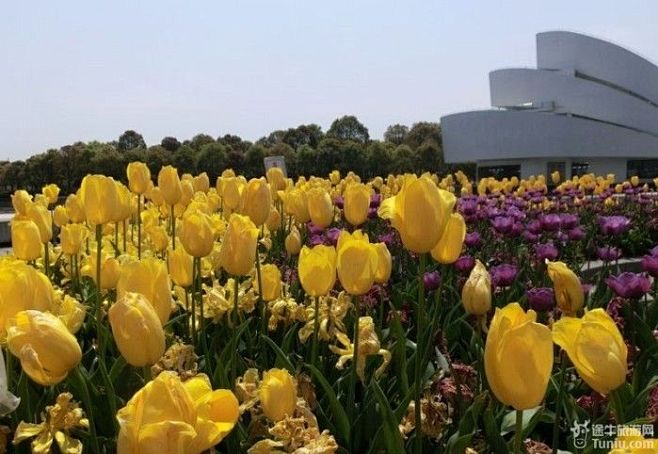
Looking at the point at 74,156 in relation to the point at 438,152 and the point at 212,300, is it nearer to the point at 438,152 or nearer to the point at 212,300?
the point at 438,152

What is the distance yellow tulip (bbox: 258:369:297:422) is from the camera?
1.53 meters

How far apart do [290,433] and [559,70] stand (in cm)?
7379

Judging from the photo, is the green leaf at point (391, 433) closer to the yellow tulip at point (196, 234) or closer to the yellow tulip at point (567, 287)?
the yellow tulip at point (567, 287)

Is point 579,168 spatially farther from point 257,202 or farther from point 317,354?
point 317,354

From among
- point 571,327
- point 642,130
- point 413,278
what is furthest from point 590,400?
point 642,130

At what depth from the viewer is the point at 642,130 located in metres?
68.4

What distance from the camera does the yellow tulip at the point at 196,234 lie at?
217 cm

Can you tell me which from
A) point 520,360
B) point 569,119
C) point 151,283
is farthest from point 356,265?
point 569,119

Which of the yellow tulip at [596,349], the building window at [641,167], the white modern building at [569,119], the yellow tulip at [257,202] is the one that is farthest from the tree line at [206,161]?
the yellow tulip at [596,349]

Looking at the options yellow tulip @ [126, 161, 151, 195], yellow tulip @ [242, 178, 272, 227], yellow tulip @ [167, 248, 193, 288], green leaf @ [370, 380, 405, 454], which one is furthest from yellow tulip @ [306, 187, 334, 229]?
green leaf @ [370, 380, 405, 454]

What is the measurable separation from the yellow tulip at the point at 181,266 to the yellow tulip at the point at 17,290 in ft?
2.80

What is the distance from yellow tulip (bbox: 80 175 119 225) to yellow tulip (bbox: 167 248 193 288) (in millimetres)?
251

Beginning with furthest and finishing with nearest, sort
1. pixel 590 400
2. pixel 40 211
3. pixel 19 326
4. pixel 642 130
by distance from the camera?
1. pixel 642 130
2. pixel 40 211
3. pixel 590 400
4. pixel 19 326

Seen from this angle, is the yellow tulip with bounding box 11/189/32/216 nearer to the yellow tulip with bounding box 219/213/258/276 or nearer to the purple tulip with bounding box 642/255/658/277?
the yellow tulip with bounding box 219/213/258/276
